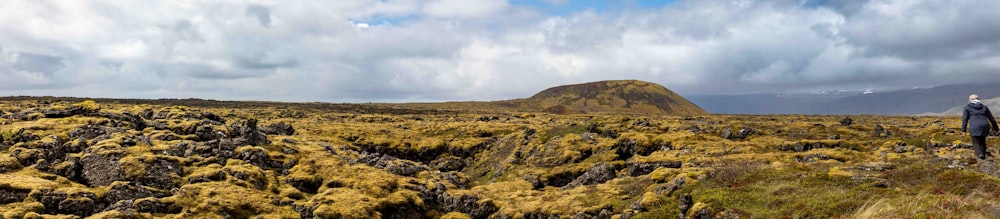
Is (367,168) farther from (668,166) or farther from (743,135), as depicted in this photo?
(743,135)

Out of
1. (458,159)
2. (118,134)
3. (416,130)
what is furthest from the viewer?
(416,130)

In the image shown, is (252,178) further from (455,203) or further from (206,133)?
(455,203)

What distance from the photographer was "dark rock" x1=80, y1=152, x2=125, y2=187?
3617cm

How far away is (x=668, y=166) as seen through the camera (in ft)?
142

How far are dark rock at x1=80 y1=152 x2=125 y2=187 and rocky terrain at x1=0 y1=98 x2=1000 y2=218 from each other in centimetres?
10

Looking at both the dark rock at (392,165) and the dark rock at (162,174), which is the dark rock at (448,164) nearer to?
the dark rock at (392,165)

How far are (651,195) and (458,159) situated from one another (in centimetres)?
3821

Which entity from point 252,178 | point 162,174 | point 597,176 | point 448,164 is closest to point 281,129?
point 448,164

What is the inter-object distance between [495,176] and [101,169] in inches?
1347

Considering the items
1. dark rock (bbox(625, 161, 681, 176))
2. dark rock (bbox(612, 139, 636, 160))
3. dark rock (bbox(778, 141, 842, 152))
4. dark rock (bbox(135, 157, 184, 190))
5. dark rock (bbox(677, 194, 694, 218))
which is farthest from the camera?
dark rock (bbox(612, 139, 636, 160))

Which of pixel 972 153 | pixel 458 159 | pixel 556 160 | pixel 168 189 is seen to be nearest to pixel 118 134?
pixel 168 189

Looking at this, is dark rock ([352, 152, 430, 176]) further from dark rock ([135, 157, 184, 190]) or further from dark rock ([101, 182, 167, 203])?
dark rock ([101, 182, 167, 203])

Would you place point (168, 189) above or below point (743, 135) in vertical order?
below

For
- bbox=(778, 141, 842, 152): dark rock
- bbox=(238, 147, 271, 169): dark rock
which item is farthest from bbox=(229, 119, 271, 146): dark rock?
bbox=(778, 141, 842, 152): dark rock
